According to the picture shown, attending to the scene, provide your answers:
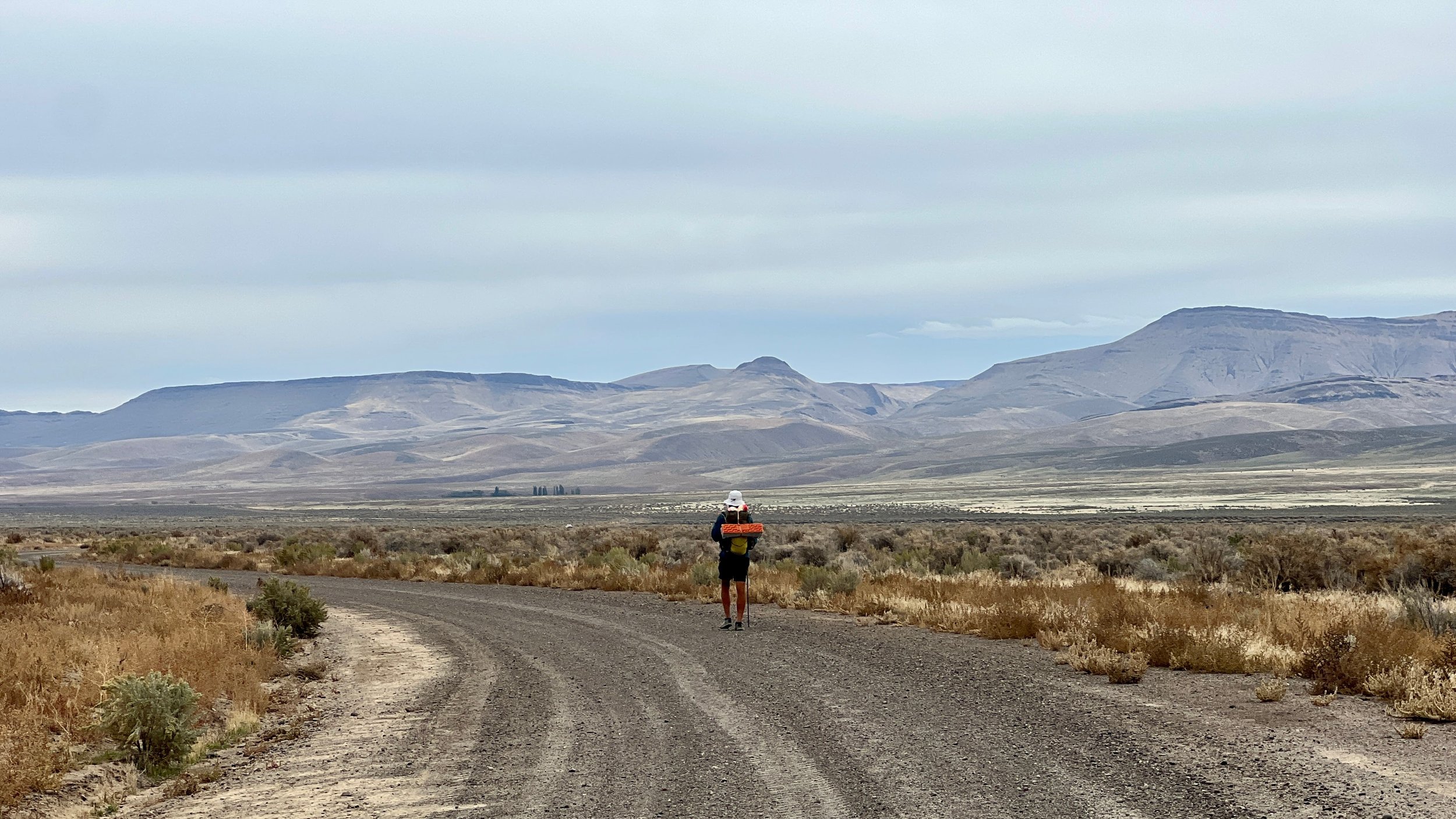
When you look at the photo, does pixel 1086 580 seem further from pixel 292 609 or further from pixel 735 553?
pixel 292 609

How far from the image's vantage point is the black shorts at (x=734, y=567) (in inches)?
652

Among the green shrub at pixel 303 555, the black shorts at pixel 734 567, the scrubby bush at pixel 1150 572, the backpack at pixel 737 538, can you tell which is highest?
the backpack at pixel 737 538

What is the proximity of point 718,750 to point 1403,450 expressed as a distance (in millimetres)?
196422

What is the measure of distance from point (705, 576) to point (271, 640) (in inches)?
373

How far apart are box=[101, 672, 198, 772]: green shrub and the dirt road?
2.74 feet

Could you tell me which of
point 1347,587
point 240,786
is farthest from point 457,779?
point 1347,587

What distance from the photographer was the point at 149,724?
9430mm

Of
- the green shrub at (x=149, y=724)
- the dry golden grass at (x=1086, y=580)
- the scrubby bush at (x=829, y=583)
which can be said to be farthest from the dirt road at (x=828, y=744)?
the scrubby bush at (x=829, y=583)

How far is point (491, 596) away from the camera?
2383cm

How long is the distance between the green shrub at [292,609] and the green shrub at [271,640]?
157cm

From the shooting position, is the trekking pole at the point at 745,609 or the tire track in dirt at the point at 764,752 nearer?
the tire track in dirt at the point at 764,752

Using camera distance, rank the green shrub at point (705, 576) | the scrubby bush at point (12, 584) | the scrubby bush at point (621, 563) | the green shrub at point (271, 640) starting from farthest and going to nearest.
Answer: the scrubby bush at point (621, 563) < the green shrub at point (705, 576) < the scrubby bush at point (12, 584) < the green shrub at point (271, 640)

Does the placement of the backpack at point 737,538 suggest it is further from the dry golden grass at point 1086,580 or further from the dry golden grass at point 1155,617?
the dry golden grass at point 1155,617

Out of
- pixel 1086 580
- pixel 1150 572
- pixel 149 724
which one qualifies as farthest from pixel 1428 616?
pixel 1150 572
